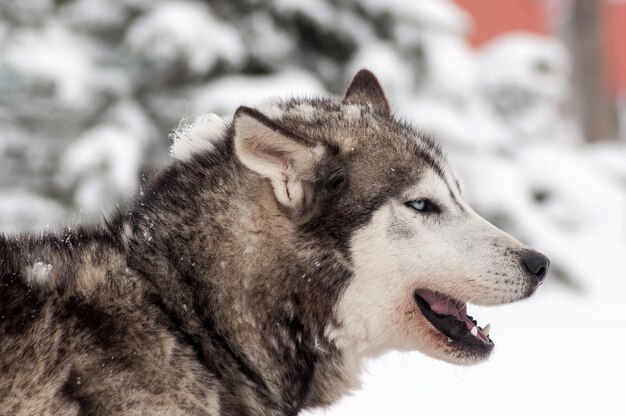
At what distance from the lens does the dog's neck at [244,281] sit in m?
3.08

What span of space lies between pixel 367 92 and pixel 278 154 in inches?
37.8

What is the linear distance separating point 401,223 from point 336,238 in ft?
0.78

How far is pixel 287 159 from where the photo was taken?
315 cm

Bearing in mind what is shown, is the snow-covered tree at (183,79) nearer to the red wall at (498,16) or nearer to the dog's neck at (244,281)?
the dog's neck at (244,281)

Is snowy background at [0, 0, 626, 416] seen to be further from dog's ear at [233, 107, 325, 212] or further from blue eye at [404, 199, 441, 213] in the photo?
dog's ear at [233, 107, 325, 212]

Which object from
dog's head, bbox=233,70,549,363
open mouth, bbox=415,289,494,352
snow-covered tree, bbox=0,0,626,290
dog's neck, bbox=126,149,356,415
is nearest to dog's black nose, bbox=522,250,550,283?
dog's head, bbox=233,70,549,363

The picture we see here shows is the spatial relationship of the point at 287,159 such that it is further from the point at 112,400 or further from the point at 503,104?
the point at 503,104

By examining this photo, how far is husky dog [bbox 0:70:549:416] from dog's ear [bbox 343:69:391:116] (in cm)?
41

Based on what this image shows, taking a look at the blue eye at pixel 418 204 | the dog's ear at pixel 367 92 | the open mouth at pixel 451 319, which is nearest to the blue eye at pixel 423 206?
the blue eye at pixel 418 204

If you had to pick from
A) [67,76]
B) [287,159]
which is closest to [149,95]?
[67,76]

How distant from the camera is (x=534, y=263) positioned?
332cm

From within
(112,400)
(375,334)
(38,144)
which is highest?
(375,334)

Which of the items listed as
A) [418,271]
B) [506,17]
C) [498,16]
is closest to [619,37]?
[506,17]

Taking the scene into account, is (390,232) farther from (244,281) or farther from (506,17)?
(506,17)
